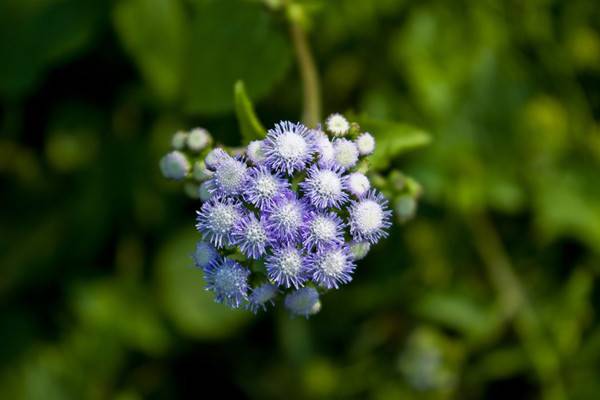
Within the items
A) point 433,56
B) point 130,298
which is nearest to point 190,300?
point 130,298

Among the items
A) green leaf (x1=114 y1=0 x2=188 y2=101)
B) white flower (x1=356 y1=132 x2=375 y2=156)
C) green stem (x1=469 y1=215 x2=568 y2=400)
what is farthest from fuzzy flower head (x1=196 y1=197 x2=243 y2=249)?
green stem (x1=469 y1=215 x2=568 y2=400)

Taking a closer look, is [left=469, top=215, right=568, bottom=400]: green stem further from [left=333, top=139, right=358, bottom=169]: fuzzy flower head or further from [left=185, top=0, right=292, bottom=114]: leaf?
[left=333, top=139, right=358, bottom=169]: fuzzy flower head

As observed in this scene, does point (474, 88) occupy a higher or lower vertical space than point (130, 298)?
higher

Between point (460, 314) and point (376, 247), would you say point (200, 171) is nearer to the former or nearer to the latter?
point (376, 247)

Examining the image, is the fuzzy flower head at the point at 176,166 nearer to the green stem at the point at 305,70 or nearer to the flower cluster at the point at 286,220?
the flower cluster at the point at 286,220

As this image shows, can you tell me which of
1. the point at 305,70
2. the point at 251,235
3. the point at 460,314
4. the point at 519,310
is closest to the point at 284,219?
the point at 251,235

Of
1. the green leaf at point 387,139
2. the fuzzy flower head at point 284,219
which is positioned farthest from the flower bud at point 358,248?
the green leaf at point 387,139

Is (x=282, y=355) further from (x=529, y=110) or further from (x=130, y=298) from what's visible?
(x=529, y=110)
